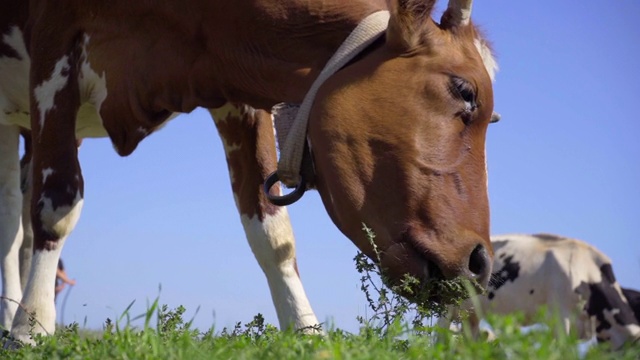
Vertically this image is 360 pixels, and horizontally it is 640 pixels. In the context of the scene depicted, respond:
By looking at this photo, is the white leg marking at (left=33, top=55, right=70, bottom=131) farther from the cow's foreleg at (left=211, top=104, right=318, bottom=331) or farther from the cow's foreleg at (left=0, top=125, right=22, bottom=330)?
the cow's foreleg at (left=0, top=125, right=22, bottom=330)

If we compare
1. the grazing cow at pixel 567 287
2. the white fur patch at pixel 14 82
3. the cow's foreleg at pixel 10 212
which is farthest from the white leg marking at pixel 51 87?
the grazing cow at pixel 567 287

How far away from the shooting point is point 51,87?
17.5 feet

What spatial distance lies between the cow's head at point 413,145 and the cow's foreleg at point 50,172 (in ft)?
4.83

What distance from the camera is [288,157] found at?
465cm

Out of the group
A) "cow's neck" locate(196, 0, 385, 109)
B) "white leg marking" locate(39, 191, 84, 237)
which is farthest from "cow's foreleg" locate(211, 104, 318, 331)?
"white leg marking" locate(39, 191, 84, 237)

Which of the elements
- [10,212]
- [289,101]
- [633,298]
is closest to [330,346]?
[289,101]

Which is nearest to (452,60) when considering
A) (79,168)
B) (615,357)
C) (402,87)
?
(402,87)

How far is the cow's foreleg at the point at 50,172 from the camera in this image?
4.98 metres

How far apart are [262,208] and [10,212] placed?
92.8 inches

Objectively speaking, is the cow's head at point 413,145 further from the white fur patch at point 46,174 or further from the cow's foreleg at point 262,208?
the white fur patch at point 46,174

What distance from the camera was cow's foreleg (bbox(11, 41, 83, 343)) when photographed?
498cm

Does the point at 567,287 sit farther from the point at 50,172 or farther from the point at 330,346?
the point at 330,346

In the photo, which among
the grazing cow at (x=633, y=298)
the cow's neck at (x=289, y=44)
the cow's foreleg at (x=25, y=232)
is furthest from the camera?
the grazing cow at (x=633, y=298)

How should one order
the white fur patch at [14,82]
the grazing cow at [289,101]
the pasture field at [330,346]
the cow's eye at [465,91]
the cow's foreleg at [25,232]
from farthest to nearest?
the cow's foreleg at [25,232] < the white fur patch at [14,82] < the cow's eye at [465,91] < the grazing cow at [289,101] < the pasture field at [330,346]
